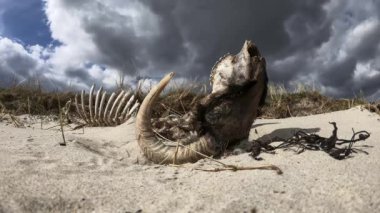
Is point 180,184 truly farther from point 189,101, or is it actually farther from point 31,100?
point 31,100

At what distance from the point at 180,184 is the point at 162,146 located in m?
0.92

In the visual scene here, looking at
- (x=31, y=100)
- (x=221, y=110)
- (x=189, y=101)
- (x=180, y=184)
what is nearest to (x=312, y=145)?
(x=221, y=110)

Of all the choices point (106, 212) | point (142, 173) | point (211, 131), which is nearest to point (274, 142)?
point (211, 131)

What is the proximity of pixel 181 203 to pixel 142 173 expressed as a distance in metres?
0.69

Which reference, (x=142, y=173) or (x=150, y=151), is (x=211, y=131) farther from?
(x=142, y=173)

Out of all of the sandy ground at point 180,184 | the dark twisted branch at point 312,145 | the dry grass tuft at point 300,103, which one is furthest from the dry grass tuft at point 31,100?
the dark twisted branch at point 312,145

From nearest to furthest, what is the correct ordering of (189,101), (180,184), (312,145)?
(180,184), (312,145), (189,101)

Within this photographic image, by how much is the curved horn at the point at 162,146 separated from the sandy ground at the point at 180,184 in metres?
0.11

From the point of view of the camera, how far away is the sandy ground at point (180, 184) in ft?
7.13

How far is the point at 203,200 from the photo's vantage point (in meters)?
2.23

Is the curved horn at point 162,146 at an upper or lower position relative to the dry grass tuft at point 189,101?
lower

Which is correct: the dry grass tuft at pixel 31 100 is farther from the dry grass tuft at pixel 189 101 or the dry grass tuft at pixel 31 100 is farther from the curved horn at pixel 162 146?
the curved horn at pixel 162 146

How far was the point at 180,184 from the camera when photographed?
100.0 inches

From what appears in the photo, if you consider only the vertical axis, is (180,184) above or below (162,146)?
below
